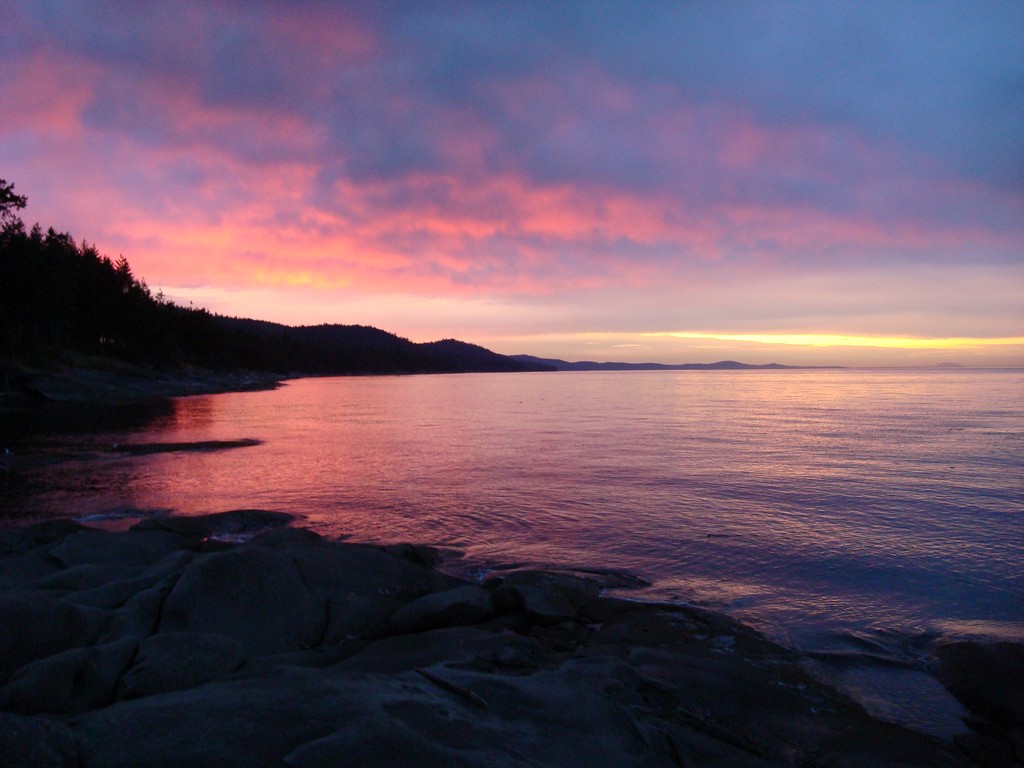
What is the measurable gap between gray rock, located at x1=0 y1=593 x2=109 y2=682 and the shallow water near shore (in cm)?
789

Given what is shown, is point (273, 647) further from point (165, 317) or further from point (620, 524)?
point (165, 317)

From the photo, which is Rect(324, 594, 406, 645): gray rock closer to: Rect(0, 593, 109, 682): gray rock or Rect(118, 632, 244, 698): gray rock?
Rect(118, 632, 244, 698): gray rock

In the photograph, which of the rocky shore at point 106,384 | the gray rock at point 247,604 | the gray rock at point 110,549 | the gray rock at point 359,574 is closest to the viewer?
the gray rock at point 247,604

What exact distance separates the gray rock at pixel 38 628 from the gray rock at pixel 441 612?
4.34m

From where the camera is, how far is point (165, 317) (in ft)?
366

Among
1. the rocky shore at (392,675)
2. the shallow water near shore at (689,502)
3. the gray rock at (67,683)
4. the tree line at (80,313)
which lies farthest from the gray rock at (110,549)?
the tree line at (80,313)

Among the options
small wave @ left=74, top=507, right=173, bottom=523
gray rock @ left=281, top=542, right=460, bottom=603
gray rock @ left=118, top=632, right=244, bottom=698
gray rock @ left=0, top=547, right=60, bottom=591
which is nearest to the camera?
gray rock @ left=118, top=632, right=244, bottom=698

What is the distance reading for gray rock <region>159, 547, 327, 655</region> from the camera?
9406mm

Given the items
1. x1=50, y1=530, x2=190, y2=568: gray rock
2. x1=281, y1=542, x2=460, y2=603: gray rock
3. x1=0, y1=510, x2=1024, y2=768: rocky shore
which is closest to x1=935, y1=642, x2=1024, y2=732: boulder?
x1=0, y1=510, x2=1024, y2=768: rocky shore

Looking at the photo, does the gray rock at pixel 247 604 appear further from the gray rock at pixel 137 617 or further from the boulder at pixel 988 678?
the boulder at pixel 988 678

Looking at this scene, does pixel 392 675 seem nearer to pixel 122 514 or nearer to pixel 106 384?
pixel 122 514

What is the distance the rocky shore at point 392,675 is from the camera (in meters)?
4.98

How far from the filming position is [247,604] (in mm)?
9961

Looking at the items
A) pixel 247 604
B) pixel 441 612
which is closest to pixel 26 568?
pixel 247 604
